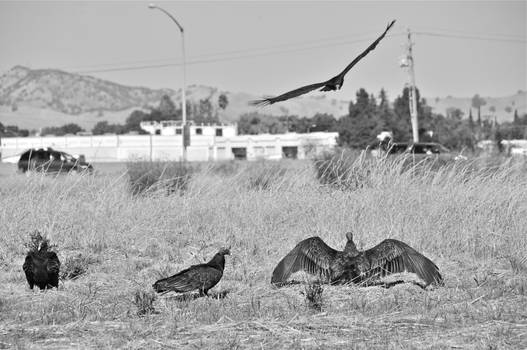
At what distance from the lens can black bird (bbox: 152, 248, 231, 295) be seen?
7.07 metres

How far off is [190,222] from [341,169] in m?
4.81

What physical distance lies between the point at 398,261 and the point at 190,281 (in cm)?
205

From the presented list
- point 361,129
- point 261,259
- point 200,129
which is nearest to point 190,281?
point 261,259

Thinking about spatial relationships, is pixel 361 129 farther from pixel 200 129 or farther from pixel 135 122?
pixel 135 122

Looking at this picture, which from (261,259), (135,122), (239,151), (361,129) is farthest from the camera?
(135,122)

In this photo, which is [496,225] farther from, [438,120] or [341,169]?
[438,120]

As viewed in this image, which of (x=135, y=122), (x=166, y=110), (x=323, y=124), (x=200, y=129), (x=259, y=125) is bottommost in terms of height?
(x=200, y=129)

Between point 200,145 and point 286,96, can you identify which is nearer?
point 286,96

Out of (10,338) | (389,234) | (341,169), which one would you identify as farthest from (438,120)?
(10,338)

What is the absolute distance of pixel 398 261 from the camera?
7.59 meters

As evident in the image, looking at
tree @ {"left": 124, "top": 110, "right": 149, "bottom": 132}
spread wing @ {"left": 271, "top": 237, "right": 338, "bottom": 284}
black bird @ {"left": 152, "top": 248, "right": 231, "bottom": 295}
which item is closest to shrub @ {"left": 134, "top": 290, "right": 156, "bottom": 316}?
black bird @ {"left": 152, "top": 248, "right": 231, "bottom": 295}

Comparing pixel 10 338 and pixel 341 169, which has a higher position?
pixel 341 169

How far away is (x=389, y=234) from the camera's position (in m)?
10.1

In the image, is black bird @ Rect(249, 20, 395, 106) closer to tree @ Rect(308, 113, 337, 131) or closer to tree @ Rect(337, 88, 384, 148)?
tree @ Rect(337, 88, 384, 148)
